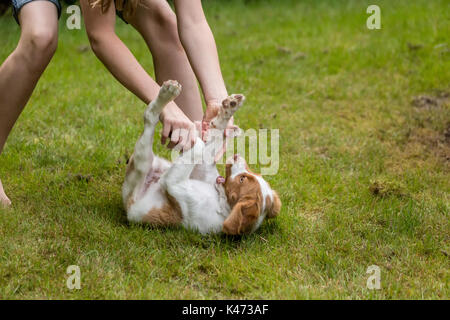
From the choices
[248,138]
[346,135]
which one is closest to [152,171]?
[248,138]

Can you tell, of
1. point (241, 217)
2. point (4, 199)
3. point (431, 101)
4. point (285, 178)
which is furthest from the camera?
point (431, 101)

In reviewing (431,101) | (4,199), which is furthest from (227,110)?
(431,101)

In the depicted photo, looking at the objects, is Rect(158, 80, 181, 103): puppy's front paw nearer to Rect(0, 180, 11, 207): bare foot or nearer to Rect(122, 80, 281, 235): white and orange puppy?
Rect(122, 80, 281, 235): white and orange puppy

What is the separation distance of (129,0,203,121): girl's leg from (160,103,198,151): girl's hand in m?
0.62

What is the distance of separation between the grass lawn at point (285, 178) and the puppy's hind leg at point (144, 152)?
7.9 inches

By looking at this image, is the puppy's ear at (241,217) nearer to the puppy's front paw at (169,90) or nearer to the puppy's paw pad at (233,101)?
A: the puppy's paw pad at (233,101)

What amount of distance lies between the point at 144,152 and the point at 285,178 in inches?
47.6

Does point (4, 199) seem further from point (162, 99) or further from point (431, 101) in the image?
point (431, 101)

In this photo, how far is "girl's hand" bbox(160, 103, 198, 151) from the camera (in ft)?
9.55

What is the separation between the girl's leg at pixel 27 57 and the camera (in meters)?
3.05

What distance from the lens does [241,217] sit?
2.80 meters

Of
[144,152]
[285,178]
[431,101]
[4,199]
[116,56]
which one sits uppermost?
[116,56]

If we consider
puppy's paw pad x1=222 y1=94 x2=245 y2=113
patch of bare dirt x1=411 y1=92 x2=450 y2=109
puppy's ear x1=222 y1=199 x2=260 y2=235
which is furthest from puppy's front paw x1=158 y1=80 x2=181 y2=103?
patch of bare dirt x1=411 y1=92 x2=450 y2=109

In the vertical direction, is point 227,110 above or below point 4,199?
above
